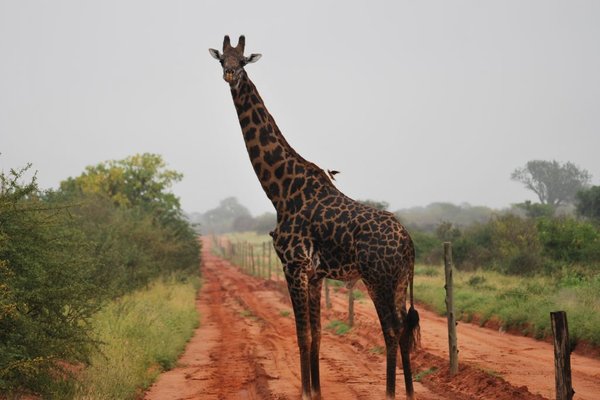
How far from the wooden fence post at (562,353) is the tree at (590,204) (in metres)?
42.4

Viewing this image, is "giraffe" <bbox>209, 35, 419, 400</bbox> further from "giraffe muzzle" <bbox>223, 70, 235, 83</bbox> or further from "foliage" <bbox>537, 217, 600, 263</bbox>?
"foliage" <bbox>537, 217, 600, 263</bbox>

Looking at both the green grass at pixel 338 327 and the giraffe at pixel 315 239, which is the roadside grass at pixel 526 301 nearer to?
the green grass at pixel 338 327

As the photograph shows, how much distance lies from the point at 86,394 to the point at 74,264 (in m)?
1.86

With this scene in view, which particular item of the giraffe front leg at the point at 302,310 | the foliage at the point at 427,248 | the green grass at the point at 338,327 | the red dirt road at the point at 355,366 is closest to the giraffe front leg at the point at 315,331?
the giraffe front leg at the point at 302,310

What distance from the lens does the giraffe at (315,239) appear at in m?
8.21

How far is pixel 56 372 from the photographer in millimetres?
9312

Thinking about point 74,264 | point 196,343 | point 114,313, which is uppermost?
point 74,264

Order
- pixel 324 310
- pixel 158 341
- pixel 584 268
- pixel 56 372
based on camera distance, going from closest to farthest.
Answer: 1. pixel 56 372
2. pixel 158 341
3. pixel 324 310
4. pixel 584 268

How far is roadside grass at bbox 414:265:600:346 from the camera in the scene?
46.3 feet

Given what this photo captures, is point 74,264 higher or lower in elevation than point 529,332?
higher

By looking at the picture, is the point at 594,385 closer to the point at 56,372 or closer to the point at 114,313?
the point at 56,372

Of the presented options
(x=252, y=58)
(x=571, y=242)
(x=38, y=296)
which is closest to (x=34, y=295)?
(x=38, y=296)

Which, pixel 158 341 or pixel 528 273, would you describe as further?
pixel 528 273

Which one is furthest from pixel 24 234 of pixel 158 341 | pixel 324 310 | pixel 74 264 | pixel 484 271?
pixel 484 271
